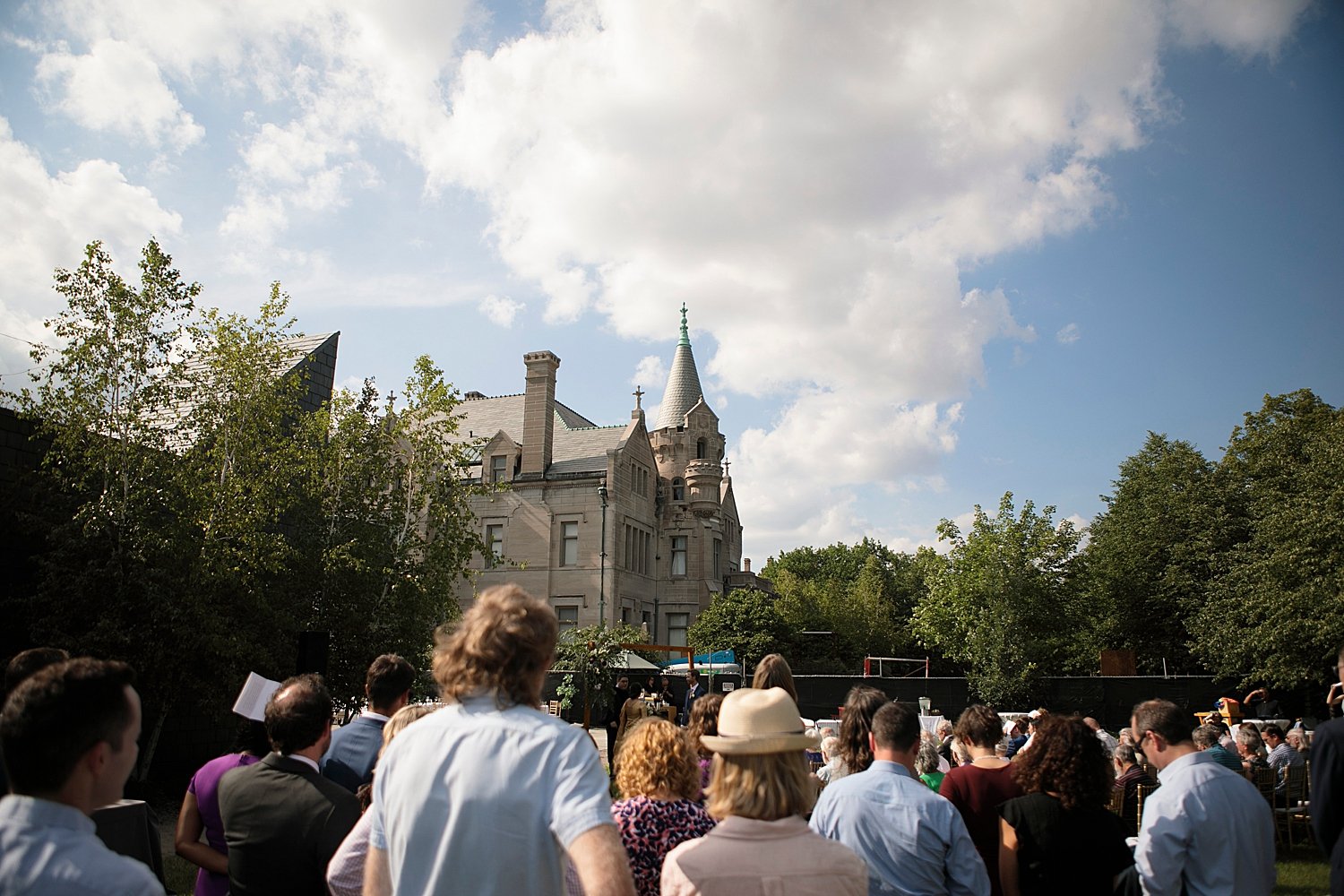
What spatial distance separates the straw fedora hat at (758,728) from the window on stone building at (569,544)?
4263cm

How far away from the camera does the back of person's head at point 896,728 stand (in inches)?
172

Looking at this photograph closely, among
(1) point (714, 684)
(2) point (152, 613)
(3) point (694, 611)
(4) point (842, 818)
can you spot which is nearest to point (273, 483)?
(2) point (152, 613)

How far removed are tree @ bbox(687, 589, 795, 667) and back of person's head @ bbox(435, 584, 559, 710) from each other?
133 ft

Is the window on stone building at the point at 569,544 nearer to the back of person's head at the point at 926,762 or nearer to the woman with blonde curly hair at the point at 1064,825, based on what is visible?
the back of person's head at the point at 926,762

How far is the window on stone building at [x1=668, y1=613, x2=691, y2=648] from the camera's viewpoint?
49.7 m

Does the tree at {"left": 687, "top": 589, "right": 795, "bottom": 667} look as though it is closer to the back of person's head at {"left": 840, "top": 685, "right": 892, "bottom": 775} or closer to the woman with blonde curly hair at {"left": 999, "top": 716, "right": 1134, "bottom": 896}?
the back of person's head at {"left": 840, "top": 685, "right": 892, "bottom": 775}

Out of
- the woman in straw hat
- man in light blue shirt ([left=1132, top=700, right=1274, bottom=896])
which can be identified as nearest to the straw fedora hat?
the woman in straw hat

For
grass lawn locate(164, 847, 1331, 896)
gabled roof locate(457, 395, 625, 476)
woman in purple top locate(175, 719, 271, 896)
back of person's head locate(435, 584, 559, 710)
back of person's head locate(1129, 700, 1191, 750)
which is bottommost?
grass lawn locate(164, 847, 1331, 896)

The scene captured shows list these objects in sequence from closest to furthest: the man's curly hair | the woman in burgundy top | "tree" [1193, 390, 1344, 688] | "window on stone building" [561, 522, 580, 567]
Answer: the man's curly hair
the woman in burgundy top
"tree" [1193, 390, 1344, 688]
"window on stone building" [561, 522, 580, 567]

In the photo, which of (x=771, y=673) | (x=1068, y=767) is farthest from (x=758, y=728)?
(x=771, y=673)

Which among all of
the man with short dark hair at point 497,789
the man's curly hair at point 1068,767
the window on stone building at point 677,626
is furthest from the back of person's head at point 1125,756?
the window on stone building at point 677,626

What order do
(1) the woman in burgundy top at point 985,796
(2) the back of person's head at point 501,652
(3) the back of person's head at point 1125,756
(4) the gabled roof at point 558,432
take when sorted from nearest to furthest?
1. (2) the back of person's head at point 501,652
2. (1) the woman in burgundy top at point 985,796
3. (3) the back of person's head at point 1125,756
4. (4) the gabled roof at point 558,432

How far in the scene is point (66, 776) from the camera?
92.4 inches

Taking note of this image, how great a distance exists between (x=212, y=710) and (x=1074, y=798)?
51.4ft
